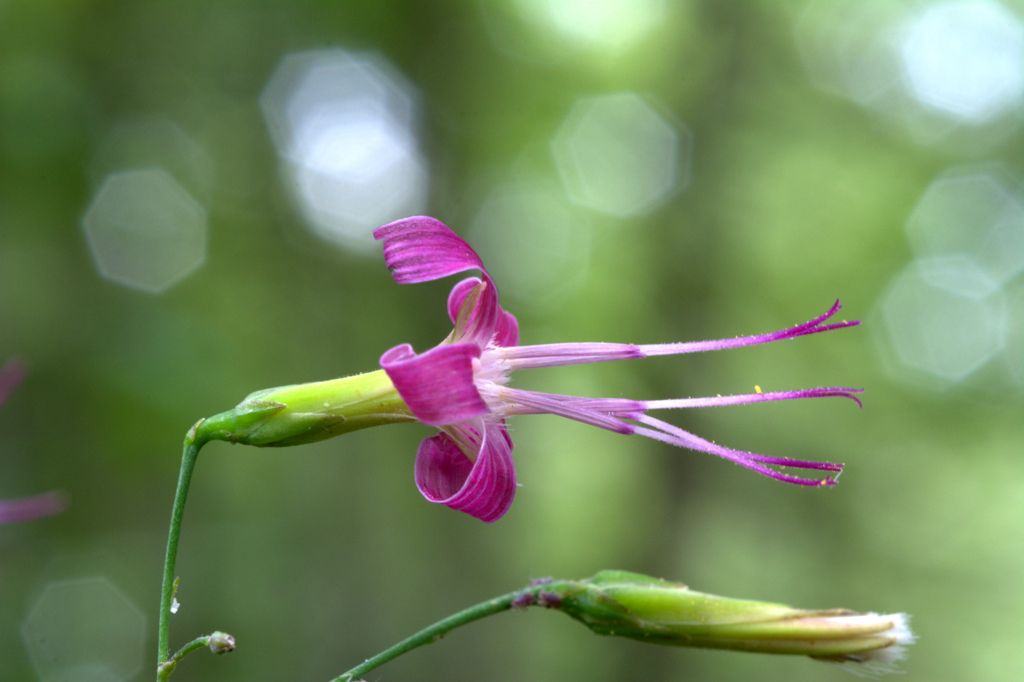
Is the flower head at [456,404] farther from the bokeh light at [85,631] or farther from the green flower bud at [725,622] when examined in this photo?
the bokeh light at [85,631]

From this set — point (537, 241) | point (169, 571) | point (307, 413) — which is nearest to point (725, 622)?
point (307, 413)

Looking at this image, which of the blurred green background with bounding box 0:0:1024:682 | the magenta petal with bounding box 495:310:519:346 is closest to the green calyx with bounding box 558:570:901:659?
the magenta petal with bounding box 495:310:519:346

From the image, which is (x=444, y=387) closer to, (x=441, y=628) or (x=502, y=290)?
(x=441, y=628)

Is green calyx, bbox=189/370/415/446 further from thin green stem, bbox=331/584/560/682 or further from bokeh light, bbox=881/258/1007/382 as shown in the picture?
bokeh light, bbox=881/258/1007/382

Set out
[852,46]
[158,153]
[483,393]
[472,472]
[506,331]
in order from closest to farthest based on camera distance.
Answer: [472,472] → [483,393] → [506,331] → [158,153] → [852,46]

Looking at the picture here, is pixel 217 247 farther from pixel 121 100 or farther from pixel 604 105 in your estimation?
pixel 604 105
